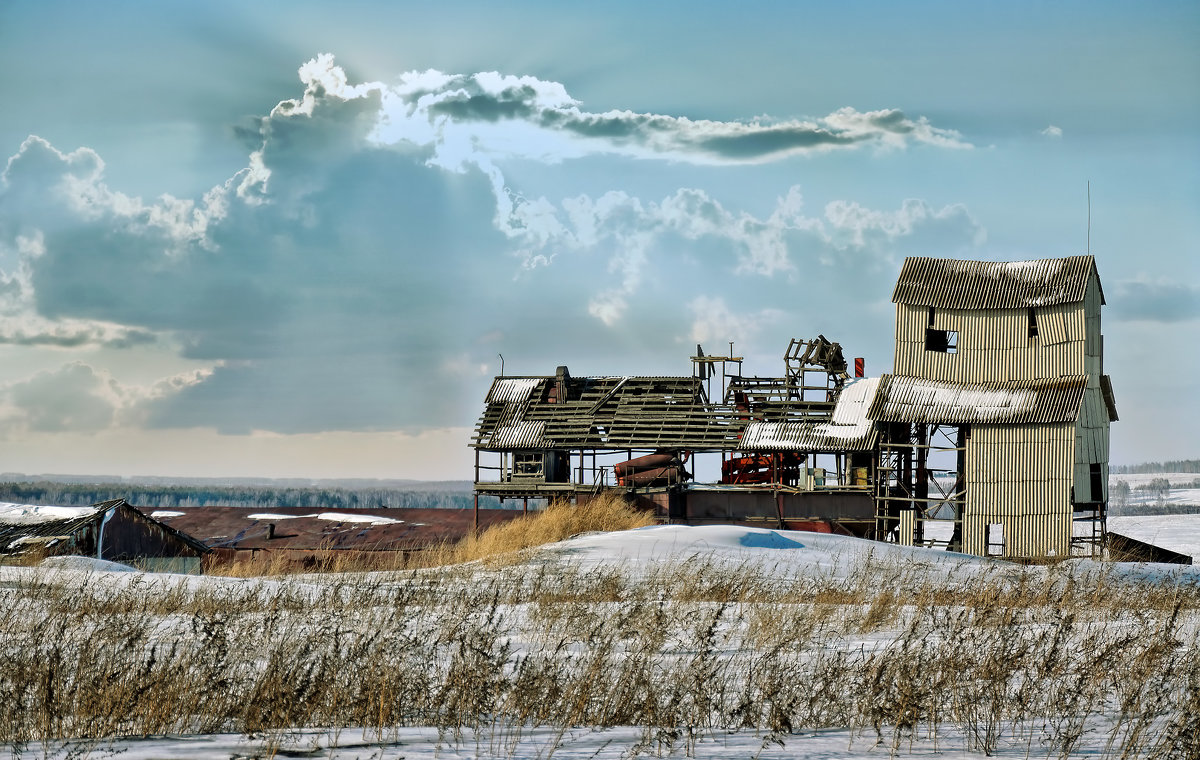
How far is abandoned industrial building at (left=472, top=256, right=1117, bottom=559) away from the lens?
122ft

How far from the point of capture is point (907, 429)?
129 ft

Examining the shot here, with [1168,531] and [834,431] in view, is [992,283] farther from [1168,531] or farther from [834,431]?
[1168,531]

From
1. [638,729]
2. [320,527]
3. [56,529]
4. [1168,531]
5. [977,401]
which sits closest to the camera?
[638,729]

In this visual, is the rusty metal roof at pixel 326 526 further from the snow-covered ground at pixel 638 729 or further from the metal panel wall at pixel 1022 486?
the snow-covered ground at pixel 638 729

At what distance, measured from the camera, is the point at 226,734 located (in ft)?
25.3

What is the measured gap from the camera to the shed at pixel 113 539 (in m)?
27.9

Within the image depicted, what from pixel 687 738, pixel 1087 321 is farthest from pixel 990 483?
pixel 687 738

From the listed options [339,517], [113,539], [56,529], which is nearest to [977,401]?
[339,517]

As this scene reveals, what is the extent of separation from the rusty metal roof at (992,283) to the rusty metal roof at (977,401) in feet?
9.25

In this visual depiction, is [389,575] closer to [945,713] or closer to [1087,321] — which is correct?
[945,713]

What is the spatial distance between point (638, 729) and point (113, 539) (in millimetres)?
24877

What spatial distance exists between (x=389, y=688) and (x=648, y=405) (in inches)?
1405

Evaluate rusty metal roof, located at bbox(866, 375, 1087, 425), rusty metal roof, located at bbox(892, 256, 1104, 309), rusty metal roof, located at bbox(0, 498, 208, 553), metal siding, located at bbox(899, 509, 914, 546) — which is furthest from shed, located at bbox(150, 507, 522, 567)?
rusty metal roof, located at bbox(892, 256, 1104, 309)

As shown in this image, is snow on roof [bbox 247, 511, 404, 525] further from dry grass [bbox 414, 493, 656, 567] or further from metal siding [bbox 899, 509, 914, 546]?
metal siding [bbox 899, 509, 914, 546]
